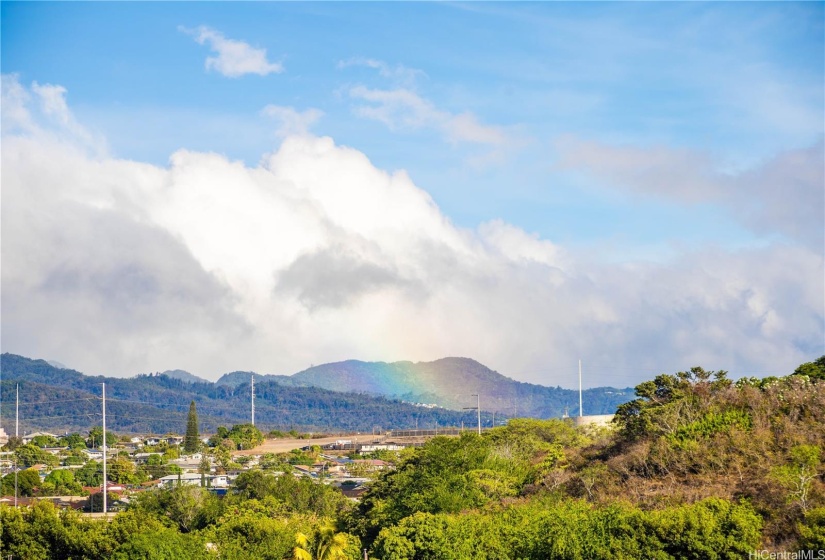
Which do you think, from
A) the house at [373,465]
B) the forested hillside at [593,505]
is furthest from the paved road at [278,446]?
the forested hillside at [593,505]

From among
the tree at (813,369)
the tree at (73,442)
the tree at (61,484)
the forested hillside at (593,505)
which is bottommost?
the tree at (61,484)

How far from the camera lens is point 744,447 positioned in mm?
38625

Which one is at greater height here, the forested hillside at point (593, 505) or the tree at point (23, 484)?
the forested hillside at point (593, 505)

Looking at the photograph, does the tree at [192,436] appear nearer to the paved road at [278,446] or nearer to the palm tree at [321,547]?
the paved road at [278,446]

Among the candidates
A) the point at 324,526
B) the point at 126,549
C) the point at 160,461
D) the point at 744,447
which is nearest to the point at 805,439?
the point at 744,447

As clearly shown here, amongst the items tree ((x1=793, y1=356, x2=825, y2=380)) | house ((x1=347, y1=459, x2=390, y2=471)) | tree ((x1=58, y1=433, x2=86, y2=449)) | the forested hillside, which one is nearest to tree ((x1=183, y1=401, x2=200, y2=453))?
tree ((x1=58, y1=433, x2=86, y2=449))

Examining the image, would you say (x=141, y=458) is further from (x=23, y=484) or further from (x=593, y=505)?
(x=593, y=505)

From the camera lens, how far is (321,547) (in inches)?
1729

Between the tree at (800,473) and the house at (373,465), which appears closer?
the tree at (800,473)

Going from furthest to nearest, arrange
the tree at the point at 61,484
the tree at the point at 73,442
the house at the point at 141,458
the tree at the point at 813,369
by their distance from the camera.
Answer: the tree at the point at 73,442, the house at the point at 141,458, the tree at the point at 61,484, the tree at the point at 813,369

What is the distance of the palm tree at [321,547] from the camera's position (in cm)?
4306

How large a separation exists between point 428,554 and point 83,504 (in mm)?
53014

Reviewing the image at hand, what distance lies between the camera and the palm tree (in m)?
43.1

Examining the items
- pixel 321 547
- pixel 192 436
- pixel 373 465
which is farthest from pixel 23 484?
pixel 192 436
